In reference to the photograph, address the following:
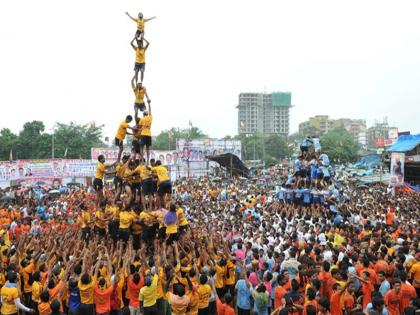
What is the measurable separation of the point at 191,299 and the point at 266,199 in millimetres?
14259

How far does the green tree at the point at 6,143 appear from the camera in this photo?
136 feet

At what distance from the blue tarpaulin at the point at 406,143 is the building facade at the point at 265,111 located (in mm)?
109098

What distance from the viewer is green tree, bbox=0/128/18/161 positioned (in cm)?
4156

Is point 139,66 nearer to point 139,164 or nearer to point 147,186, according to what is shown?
point 139,164

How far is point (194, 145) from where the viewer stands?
42.1 meters

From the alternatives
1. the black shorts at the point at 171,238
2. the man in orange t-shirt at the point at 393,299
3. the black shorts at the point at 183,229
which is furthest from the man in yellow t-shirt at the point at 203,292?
the black shorts at the point at 183,229

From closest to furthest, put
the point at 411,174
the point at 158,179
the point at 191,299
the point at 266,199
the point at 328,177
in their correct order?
the point at 191,299
the point at 158,179
the point at 328,177
the point at 266,199
the point at 411,174

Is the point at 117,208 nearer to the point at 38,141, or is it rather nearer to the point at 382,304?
the point at 382,304

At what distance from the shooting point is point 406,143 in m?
26.5

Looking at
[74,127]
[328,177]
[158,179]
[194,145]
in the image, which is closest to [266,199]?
[328,177]

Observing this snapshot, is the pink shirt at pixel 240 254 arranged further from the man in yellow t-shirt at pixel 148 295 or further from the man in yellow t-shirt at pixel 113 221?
the man in yellow t-shirt at pixel 113 221

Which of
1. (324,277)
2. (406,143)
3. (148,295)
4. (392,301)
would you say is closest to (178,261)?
(148,295)

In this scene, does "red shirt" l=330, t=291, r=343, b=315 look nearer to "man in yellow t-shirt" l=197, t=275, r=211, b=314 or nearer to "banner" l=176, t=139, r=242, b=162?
"man in yellow t-shirt" l=197, t=275, r=211, b=314

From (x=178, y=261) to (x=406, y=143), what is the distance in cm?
2240
